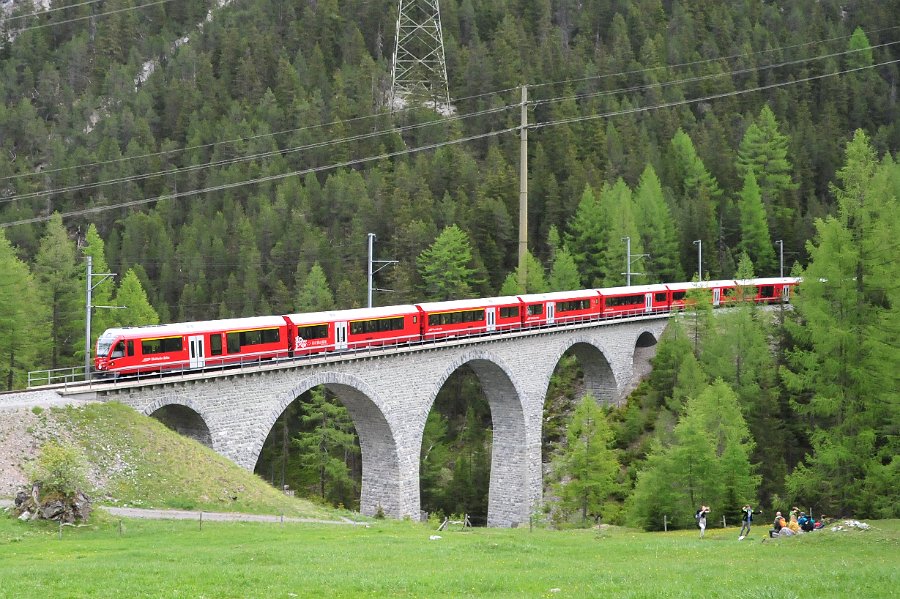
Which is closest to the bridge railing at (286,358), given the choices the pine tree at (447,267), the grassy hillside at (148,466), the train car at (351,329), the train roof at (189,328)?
the train car at (351,329)

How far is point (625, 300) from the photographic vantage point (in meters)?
69.2

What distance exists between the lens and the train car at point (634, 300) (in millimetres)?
67625

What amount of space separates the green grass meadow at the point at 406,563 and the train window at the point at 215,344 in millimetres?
9690

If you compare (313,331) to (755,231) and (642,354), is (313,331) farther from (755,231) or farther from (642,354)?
(755,231)

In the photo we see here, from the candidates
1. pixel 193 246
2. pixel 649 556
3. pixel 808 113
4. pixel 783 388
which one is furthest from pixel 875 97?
pixel 649 556

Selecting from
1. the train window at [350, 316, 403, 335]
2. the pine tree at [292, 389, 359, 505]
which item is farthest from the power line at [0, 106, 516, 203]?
the train window at [350, 316, 403, 335]

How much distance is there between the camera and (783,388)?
199 feet

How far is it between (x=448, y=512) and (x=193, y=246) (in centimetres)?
3760

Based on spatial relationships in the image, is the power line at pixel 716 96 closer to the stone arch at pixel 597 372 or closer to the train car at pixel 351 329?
the stone arch at pixel 597 372

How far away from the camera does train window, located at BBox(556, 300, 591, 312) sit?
62406 millimetres

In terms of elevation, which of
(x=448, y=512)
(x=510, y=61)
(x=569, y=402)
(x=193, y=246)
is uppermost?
(x=510, y=61)

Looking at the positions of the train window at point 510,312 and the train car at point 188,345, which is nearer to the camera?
the train car at point 188,345

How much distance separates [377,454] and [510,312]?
13.5 metres

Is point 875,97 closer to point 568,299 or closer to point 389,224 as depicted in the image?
point 389,224
